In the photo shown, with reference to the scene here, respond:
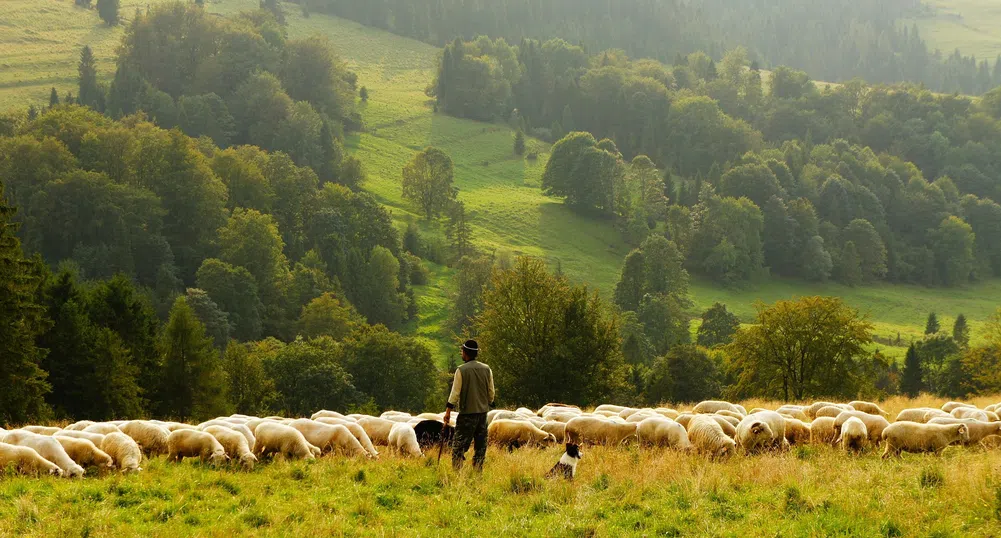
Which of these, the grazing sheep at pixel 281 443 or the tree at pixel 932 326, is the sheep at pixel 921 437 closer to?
the grazing sheep at pixel 281 443

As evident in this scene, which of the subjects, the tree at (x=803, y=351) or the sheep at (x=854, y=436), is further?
the tree at (x=803, y=351)

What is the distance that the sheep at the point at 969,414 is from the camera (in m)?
23.6

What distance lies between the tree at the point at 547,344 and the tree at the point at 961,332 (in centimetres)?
7491

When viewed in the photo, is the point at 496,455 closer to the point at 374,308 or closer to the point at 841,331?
the point at 841,331

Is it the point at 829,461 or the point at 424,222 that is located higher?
the point at 829,461

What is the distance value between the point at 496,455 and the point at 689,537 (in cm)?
680

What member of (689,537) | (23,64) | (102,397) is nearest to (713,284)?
(102,397)

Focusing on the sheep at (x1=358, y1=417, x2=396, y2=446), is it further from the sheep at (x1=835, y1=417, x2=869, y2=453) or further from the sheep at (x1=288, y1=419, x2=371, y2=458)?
the sheep at (x1=835, y1=417, x2=869, y2=453)

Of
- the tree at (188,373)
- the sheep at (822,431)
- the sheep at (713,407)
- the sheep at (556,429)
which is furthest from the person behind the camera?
the tree at (188,373)

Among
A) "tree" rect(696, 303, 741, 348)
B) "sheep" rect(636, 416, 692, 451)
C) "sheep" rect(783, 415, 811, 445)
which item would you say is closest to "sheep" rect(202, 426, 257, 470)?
"sheep" rect(636, 416, 692, 451)

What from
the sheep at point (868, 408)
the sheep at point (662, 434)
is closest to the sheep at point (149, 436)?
the sheep at point (662, 434)

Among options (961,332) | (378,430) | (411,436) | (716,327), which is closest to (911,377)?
(716,327)

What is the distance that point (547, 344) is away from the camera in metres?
51.4

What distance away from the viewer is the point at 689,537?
41.7ft
